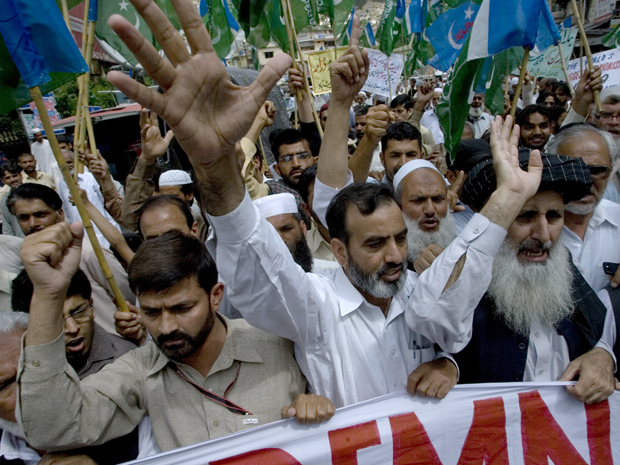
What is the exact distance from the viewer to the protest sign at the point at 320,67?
4520 millimetres

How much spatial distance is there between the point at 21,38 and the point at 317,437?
210cm

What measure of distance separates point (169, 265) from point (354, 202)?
2.67 ft

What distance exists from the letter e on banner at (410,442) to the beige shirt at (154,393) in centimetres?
41

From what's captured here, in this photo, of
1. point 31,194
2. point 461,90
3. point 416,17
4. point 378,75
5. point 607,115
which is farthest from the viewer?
point 416,17

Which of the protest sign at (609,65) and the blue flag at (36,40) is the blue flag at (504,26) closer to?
the protest sign at (609,65)

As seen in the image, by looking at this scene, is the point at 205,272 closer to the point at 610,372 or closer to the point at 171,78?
the point at 171,78

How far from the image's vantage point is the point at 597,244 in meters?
2.35

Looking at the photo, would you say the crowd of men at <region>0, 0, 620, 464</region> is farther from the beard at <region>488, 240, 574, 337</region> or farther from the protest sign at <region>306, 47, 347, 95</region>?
the protest sign at <region>306, 47, 347, 95</region>

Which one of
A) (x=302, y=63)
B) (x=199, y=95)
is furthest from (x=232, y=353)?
(x=302, y=63)

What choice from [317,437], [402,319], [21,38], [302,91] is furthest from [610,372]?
[302,91]

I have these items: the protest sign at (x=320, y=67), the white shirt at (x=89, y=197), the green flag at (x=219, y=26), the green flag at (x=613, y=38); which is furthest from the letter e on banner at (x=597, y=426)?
the green flag at (x=613, y=38)

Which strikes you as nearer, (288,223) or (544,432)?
(544,432)

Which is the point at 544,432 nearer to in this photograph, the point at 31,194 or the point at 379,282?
the point at 379,282

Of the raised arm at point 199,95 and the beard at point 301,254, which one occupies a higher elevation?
the raised arm at point 199,95
